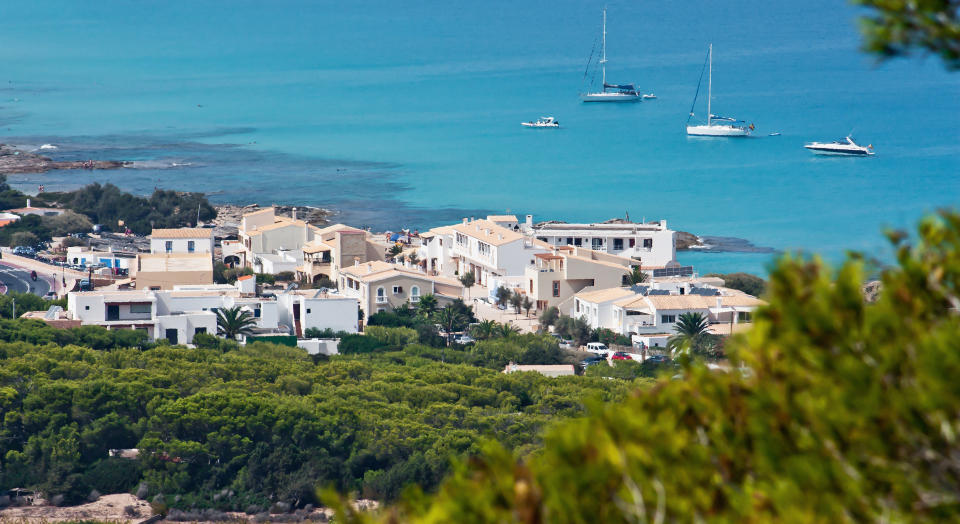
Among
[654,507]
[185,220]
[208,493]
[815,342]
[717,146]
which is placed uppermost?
[717,146]

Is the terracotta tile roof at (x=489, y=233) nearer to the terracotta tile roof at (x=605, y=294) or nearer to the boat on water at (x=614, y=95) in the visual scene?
the terracotta tile roof at (x=605, y=294)

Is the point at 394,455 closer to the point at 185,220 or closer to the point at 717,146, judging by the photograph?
the point at 185,220

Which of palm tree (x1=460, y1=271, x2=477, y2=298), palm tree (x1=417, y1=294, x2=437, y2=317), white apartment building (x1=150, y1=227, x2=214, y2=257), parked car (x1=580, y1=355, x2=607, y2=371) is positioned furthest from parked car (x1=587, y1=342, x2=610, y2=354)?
white apartment building (x1=150, y1=227, x2=214, y2=257)

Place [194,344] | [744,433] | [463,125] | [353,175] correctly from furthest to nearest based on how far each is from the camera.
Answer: [463,125] < [353,175] < [194,344] < [744,433]

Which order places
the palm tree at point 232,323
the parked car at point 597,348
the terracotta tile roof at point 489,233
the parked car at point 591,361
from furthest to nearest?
the terracotta tile roof at point 489,233, the parked car at point 597,348, the palm tree at point 232,323, the parked car at point 591,361

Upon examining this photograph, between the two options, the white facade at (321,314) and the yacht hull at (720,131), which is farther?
the yacht hull at (720,131)

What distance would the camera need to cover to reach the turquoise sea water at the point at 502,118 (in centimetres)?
6044

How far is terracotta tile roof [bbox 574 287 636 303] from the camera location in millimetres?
31766

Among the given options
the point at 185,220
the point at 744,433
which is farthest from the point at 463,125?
the point at 744,433

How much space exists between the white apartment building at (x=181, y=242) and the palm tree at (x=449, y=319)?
9.81m

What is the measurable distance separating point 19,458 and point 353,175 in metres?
49.9

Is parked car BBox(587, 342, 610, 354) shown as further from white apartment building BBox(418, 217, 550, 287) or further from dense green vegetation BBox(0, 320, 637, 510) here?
white apartment building BBox(418, 217, 550, 287)

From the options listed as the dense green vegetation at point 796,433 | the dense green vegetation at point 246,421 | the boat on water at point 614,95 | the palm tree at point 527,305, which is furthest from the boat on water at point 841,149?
the dense green vegetation at point 796,433

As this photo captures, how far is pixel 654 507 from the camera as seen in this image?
441 centimetres
